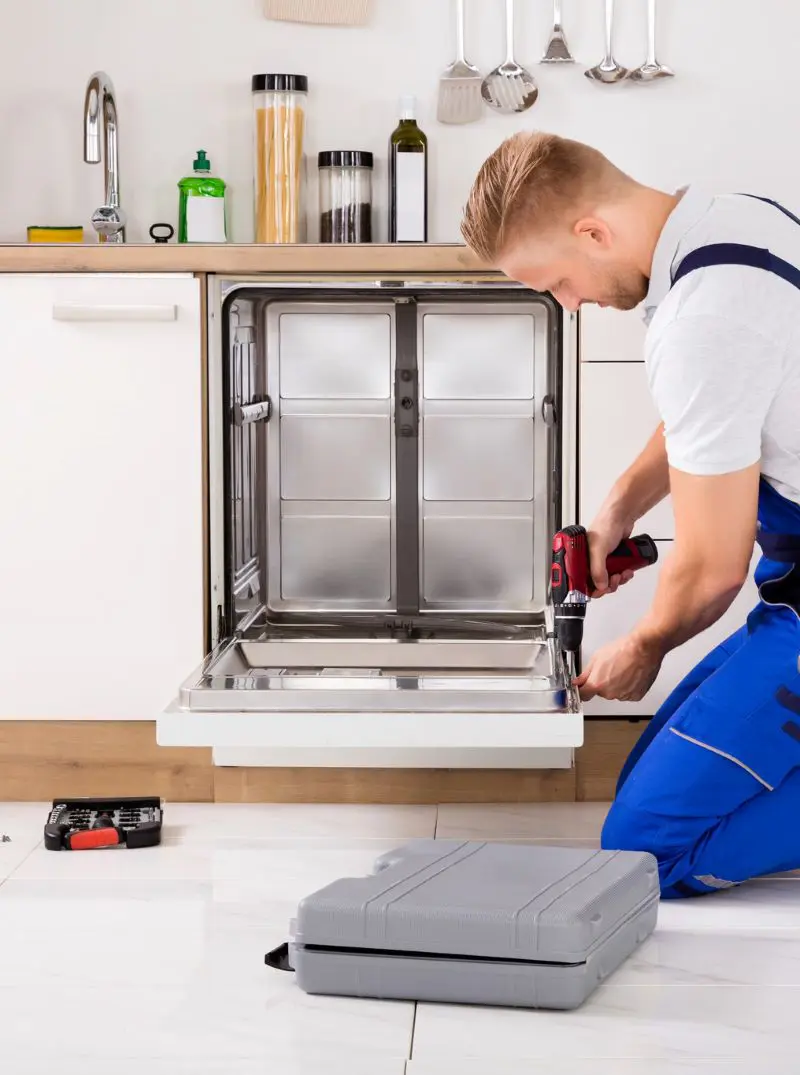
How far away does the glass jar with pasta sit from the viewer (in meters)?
2.66

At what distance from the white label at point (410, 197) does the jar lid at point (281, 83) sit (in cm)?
24

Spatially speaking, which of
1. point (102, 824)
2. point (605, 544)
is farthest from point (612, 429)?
point (102, 824)

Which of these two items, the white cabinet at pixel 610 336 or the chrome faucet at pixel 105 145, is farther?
the chrome faucet at pixel 105 145

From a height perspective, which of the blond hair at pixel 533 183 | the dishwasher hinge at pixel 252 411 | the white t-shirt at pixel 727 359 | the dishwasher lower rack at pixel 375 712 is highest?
the blond hair at pixel 533 183

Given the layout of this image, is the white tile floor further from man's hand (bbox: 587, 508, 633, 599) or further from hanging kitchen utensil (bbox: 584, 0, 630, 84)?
hanging kitchen utensil (bbox: 584, 0, 630, 84)

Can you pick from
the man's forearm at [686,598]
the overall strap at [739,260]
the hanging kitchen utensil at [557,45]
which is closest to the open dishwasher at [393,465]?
the hanging kitchen utensil at [557,45]

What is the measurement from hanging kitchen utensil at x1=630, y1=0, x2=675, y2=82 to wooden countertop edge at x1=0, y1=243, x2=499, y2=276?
56cm

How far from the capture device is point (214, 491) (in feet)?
8.14

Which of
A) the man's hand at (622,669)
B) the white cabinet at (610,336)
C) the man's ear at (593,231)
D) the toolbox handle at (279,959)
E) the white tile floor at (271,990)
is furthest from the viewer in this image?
the white cabinet at (610,336)

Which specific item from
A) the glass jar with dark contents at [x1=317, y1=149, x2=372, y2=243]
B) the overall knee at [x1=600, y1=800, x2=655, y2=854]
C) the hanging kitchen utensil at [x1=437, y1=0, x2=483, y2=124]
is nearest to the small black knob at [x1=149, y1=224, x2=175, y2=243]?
the glass jar with dark contents at [x1=317, y1=149, x2=372, y2=243]

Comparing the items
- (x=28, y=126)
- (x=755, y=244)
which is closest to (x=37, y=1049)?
(x=755, y=244)

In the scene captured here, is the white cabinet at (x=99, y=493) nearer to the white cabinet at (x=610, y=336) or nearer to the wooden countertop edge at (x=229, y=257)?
the wooden countertop edge at (x=229, y=257)

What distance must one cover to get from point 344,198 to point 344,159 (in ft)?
0.24

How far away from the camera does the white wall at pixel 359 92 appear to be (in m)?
2.63
